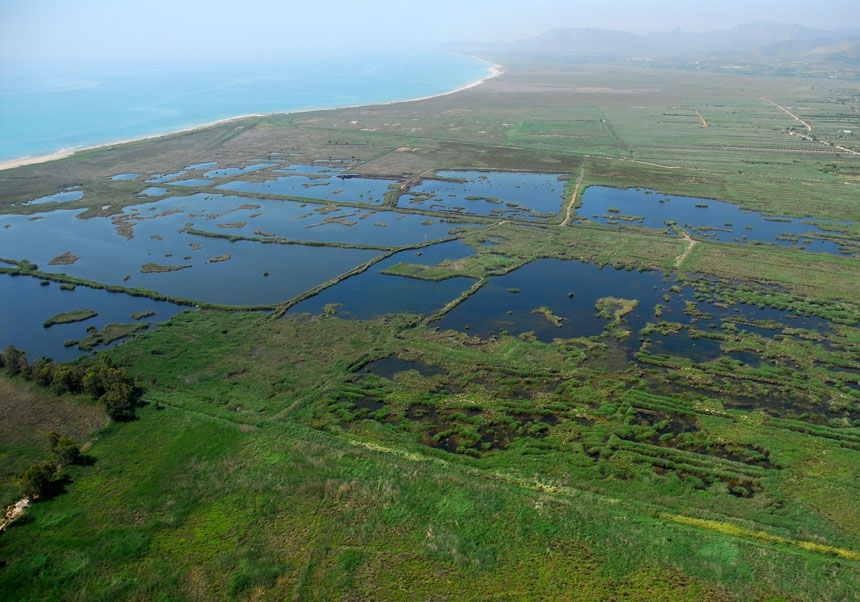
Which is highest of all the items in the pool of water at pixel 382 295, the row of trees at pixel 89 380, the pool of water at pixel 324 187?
the pool of water at pixel 324 187

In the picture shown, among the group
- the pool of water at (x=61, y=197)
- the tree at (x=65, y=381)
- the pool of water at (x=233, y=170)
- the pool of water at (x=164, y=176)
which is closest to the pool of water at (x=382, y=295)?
the tree at (x=65, y=381)

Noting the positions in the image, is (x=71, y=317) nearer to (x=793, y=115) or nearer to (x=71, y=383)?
(x=71, y=383)

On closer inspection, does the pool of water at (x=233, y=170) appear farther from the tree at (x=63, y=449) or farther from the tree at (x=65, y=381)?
the tree at (x=63, y=449)

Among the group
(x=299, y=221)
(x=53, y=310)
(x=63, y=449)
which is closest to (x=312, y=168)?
(x=299, y=221)

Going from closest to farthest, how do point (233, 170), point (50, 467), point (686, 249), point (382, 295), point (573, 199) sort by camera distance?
point (50, 467) → point (382, 295) → point (686, 249) → point (573, 199) → point (233, 170)

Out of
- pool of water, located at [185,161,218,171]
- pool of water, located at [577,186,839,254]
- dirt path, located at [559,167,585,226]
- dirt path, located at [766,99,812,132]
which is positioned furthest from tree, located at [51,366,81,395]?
dirt path, located at [766,99,812,132]

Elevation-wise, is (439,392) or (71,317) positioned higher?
(71,317)

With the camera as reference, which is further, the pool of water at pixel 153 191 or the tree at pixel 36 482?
the pool of water at pixel 153 191
